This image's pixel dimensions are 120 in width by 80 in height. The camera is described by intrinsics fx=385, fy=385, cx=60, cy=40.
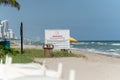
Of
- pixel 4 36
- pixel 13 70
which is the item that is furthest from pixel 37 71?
pixel 4 36

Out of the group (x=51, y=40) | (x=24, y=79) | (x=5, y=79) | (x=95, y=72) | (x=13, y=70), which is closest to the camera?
(x=24, y=79)

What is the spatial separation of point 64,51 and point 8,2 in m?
5.03

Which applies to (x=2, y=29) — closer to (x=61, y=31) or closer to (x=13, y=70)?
(x=61, y=31)

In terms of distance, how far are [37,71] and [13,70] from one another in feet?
1.24

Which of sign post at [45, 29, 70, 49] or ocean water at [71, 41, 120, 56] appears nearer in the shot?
sign post at [45, 29, 70, 49]

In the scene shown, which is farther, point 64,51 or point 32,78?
point 64,51

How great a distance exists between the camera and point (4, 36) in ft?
125

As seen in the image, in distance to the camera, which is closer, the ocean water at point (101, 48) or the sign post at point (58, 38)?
the sign post at point (58, 38)

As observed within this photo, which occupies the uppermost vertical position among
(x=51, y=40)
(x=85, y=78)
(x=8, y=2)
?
(x=8, y=2)

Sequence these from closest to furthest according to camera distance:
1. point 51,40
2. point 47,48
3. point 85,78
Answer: point 85,78, point 47,48, point 51,40

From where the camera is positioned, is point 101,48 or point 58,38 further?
point 101,48

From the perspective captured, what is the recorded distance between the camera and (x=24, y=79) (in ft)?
15.5

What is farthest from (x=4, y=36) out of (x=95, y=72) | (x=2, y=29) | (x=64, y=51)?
(x=95, y=72)

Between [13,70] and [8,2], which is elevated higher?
[8,2]
